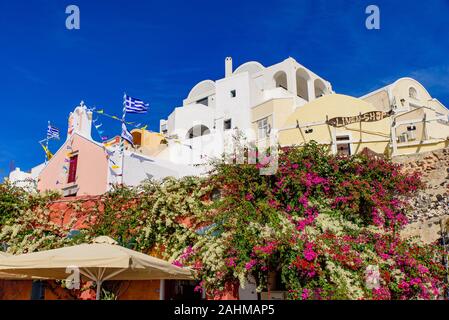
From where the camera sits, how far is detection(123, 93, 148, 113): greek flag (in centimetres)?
1964

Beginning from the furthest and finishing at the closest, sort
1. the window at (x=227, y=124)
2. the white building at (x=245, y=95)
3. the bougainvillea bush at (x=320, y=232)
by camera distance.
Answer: the window at (x=227, y=124) < the white building at (x=245, y=95) < the bougainvillea bush at (x=320, y=232)

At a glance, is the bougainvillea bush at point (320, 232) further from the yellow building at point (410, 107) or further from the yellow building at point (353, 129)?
the yellow building at point (410, 107)

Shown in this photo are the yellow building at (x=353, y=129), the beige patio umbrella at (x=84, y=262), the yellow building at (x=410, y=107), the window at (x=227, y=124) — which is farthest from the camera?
the window at (x=227, y=124)

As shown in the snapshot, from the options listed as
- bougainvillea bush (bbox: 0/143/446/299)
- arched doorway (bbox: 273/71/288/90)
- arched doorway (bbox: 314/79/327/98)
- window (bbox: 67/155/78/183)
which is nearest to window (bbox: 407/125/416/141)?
arched doorway (bbox: 314/79/327/98)

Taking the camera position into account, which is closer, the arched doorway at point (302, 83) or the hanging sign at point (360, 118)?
the hanging sign at point (360, 118)

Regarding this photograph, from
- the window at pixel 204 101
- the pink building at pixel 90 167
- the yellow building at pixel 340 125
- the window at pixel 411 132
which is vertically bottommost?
the pink building at pixel 90 167

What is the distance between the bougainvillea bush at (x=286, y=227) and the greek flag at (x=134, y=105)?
728cm

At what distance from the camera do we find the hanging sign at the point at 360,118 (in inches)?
701

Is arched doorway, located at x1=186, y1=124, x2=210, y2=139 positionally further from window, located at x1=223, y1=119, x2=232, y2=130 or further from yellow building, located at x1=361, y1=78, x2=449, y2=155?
yellow building, located at x1=361, y1=78, x2=449, y2=155

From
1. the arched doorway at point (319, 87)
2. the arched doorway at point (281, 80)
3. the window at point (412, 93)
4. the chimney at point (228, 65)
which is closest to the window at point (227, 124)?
the arched doorway at point (281, 80)

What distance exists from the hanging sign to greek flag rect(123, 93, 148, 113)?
870 cm
